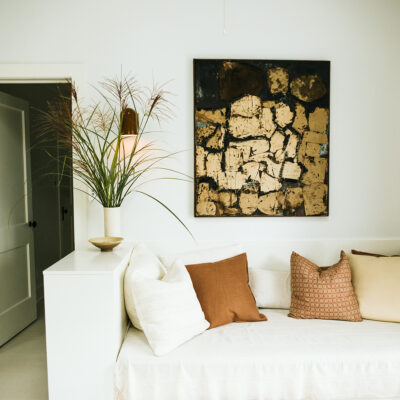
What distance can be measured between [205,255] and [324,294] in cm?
78

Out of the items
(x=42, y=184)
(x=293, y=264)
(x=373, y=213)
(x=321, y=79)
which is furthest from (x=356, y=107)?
(x=42, y=184)

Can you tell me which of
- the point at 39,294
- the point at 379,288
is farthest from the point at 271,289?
the point at 39,294

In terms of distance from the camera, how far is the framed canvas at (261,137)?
8.13ft

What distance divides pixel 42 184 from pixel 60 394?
284 centimetres

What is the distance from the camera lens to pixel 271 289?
7.59 ft

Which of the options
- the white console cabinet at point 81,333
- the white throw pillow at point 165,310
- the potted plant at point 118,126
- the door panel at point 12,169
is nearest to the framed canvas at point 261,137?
the potted plant at point 118,126

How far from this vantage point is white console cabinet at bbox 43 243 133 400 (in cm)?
171

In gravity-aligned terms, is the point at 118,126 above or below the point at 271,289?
above

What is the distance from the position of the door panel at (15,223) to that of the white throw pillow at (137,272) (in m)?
1.30

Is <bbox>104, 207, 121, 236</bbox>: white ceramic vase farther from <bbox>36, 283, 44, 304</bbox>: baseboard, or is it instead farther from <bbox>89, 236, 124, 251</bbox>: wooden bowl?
<bbox>36, 283, 44, 304</bbox>: baseboard

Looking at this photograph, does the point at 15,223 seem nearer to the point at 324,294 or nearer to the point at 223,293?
the point at 223,293

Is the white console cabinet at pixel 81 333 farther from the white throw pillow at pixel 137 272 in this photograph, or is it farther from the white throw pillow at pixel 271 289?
the white throw pillow at pixel 271 289

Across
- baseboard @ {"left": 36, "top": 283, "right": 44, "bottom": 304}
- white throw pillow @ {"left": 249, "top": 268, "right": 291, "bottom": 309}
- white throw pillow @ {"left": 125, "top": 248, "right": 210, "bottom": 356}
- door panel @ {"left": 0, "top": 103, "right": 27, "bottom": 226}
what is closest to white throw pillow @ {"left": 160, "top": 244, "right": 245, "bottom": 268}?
white throw pillow @ {"left": 249, "top": 268, "right": 291, "bottom": 309}

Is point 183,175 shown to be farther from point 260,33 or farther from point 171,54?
point 260,33
